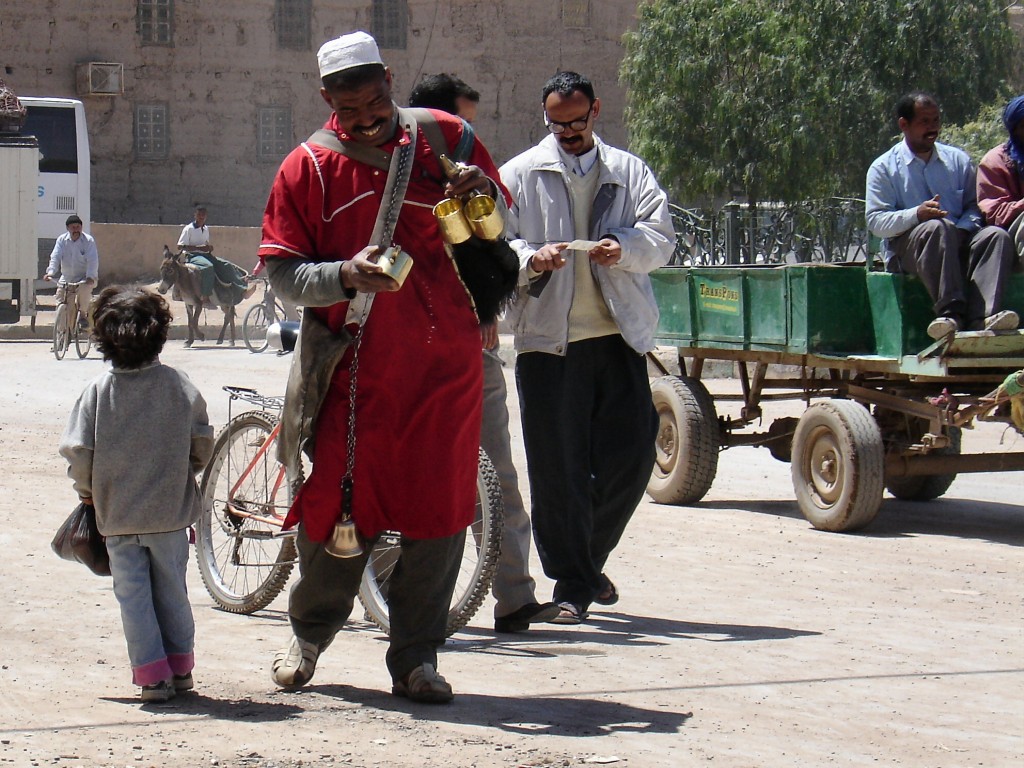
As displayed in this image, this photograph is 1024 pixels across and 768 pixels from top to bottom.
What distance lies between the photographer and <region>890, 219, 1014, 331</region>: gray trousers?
25.4 ft

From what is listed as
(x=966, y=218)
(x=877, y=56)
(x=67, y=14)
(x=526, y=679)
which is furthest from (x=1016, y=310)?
(x=67, y=14)

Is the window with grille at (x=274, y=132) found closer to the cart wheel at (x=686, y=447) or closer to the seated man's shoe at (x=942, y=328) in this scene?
the cart wheel at (x=686, y=447)

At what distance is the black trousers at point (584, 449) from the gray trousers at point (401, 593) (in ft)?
4.84

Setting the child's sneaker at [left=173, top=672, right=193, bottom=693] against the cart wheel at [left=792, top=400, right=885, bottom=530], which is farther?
the cart wheel at [left=792, top=400, right=885, bottom=530]

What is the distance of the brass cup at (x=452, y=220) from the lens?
4.29 m

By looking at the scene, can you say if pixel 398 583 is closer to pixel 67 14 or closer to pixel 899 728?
pixel 899 728

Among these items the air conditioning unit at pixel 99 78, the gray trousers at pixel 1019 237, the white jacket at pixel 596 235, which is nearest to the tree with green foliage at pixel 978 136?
the gray trousers at pixel 1019 237

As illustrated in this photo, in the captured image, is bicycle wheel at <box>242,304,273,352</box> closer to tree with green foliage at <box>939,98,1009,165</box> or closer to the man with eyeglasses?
tree with green foliage at <box>939,98,1009,165</box>

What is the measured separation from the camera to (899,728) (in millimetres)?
4406

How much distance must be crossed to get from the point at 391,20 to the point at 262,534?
1438 inches

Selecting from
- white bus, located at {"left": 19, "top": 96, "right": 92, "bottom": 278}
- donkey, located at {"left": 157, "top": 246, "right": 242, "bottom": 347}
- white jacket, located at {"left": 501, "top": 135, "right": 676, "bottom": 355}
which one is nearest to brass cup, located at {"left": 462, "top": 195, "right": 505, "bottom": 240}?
white jacket, located at {"left": 501, "top": 135, "right": 676, "bottom": 355}

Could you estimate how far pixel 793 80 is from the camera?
27891 mm

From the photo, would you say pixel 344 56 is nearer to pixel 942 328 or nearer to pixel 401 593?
pixel 401 593

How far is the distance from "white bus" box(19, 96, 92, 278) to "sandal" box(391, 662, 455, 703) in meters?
26.7
